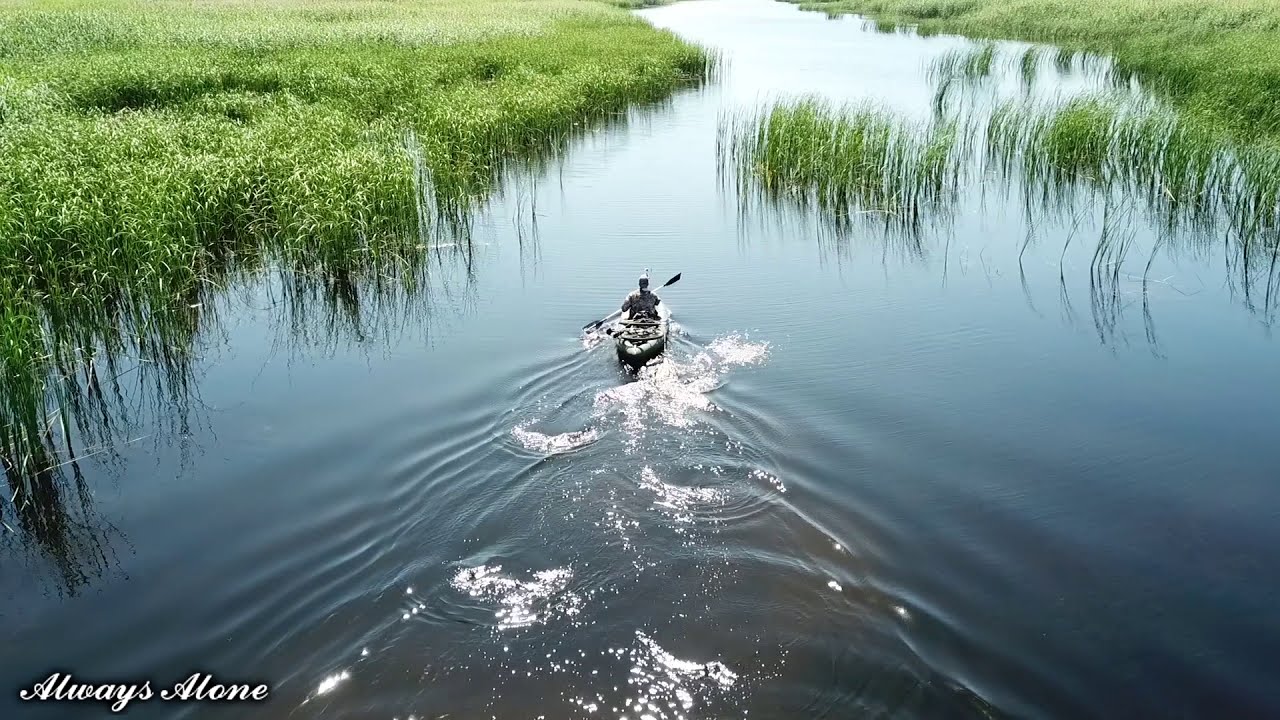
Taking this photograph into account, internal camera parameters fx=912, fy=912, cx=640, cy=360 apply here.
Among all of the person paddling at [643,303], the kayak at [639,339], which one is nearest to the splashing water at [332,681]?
the kayak at [639,339]

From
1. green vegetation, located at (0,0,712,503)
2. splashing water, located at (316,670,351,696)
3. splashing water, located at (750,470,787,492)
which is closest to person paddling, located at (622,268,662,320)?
splashing water, located at (750,470,787,492)

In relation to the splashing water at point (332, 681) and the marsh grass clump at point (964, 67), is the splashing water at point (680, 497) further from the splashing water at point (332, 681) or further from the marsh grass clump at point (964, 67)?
the marsh grass clump at point (964, 67)

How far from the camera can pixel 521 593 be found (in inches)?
270

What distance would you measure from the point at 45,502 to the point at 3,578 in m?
1.17

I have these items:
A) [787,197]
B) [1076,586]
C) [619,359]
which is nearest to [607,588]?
[1076,586]

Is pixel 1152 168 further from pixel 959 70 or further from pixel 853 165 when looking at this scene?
pixel 959 70

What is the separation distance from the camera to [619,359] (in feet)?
36.2

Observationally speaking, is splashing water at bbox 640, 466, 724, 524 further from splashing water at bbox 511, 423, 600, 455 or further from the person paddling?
the person paddling

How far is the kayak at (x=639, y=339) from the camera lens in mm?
10799

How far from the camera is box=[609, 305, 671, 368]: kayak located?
10.8m

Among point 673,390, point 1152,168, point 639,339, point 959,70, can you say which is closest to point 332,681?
point 673,390

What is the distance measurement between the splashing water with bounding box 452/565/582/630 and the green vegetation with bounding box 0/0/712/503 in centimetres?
439

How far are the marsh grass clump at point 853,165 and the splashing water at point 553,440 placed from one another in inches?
386

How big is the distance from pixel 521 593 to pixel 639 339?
4679mm
